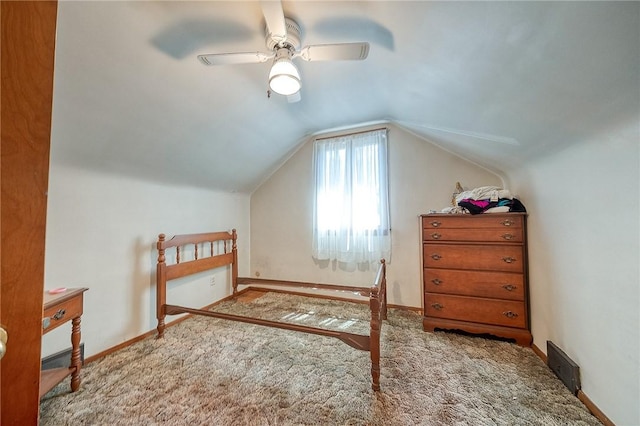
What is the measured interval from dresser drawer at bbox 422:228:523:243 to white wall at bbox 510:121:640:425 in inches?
8.5

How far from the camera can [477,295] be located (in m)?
2.27

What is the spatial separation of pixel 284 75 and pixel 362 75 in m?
0.86

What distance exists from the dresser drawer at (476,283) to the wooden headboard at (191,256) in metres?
2.41

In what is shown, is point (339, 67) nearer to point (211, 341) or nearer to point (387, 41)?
point (387, 41)

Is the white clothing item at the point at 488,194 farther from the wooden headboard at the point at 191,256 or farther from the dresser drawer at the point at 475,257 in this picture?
the wooden headboard at the point at 191,256

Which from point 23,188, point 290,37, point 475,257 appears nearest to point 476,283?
point 475,257

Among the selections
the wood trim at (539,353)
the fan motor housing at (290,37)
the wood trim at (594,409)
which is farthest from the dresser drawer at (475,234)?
the fan motor housing at (290,37)

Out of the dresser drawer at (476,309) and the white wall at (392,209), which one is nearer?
the dresser drawer at (476,309)

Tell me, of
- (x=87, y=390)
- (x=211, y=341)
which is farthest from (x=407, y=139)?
(x=87, y=390)

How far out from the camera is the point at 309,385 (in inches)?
66.4

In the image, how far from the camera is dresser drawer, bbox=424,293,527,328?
2166 millimetres

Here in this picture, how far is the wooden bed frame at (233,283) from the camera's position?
5.42ft

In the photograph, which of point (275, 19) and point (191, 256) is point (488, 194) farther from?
point (191, 256)

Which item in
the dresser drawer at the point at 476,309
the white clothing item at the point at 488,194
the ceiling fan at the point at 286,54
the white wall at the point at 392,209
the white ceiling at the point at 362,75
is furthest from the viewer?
the white wall at the point at 392,209
